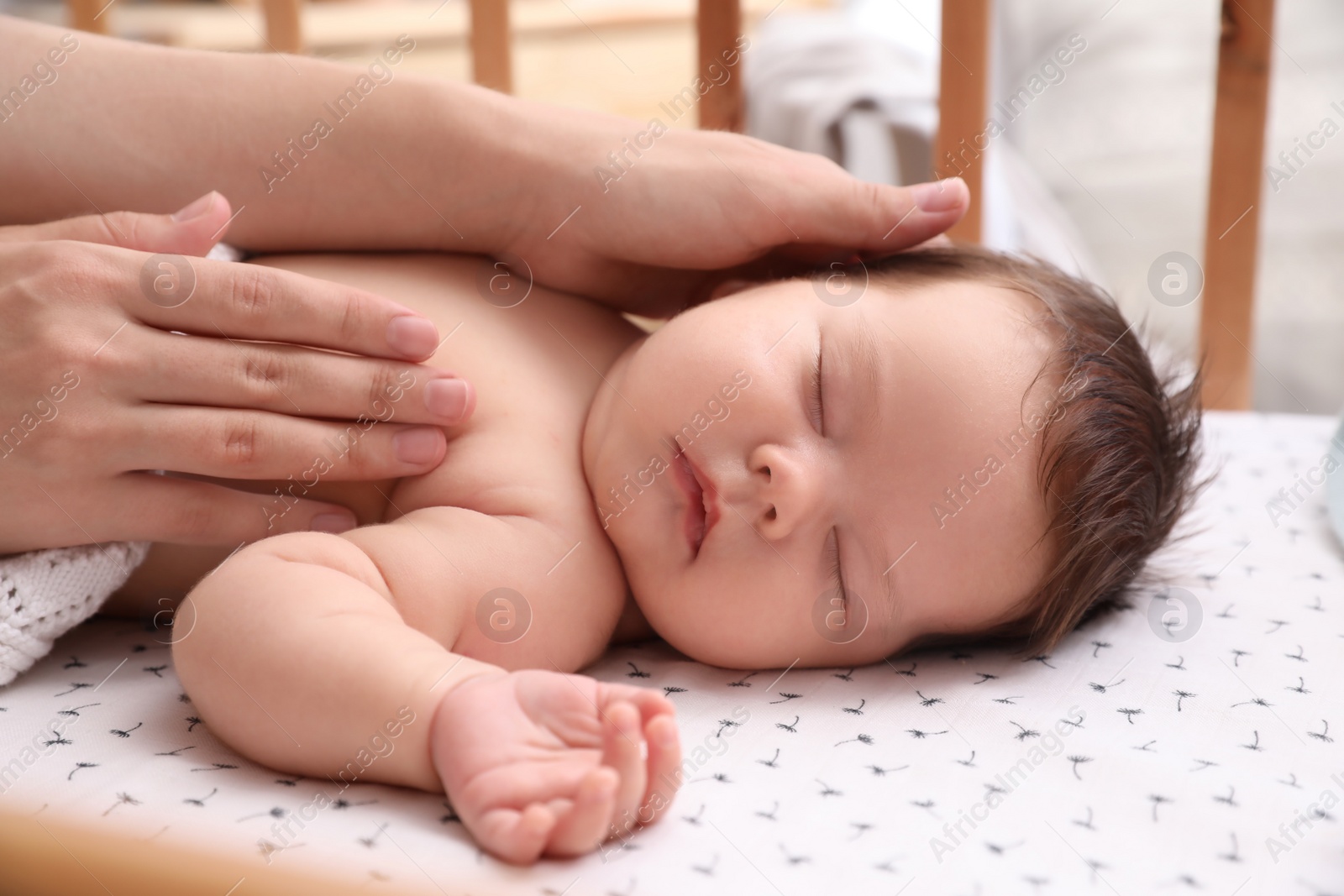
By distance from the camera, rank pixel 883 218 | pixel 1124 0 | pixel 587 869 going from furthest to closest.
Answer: pixel 1124 0, pixel 883 218, pixel 587 869

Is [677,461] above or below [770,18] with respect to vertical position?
below

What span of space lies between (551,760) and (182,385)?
1.38ft

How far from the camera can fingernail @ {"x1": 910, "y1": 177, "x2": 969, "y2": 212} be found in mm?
993

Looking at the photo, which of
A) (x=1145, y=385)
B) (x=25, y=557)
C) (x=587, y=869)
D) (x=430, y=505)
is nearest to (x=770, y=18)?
(x=1145, y=385)

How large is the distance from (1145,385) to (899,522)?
0.28m

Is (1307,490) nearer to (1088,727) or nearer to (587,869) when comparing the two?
(1088,727)

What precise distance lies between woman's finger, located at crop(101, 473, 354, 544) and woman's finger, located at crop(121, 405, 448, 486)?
0.02m

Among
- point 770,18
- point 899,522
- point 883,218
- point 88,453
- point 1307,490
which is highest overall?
point 770,18

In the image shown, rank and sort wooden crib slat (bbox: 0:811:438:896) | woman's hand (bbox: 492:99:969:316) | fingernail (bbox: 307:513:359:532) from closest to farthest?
1. wooden crib slat (bbox: 0:811:438:896)
2. fingernail (bbox: 307:513:359:532)
3. woman's hand (bbox: 492:99:969:316)

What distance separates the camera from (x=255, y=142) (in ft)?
3.10

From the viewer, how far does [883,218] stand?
3.25 ft

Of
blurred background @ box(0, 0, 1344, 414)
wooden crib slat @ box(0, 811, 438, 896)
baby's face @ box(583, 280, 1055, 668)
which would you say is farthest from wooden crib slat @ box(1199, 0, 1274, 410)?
wooden crib slat @ box(0, 811, 438, 896)

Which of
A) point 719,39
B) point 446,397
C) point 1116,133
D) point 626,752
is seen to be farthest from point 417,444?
point 1116,133

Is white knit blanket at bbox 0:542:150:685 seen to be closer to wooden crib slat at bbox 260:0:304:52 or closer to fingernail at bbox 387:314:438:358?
fingernail at bbox 387:314:438:358
